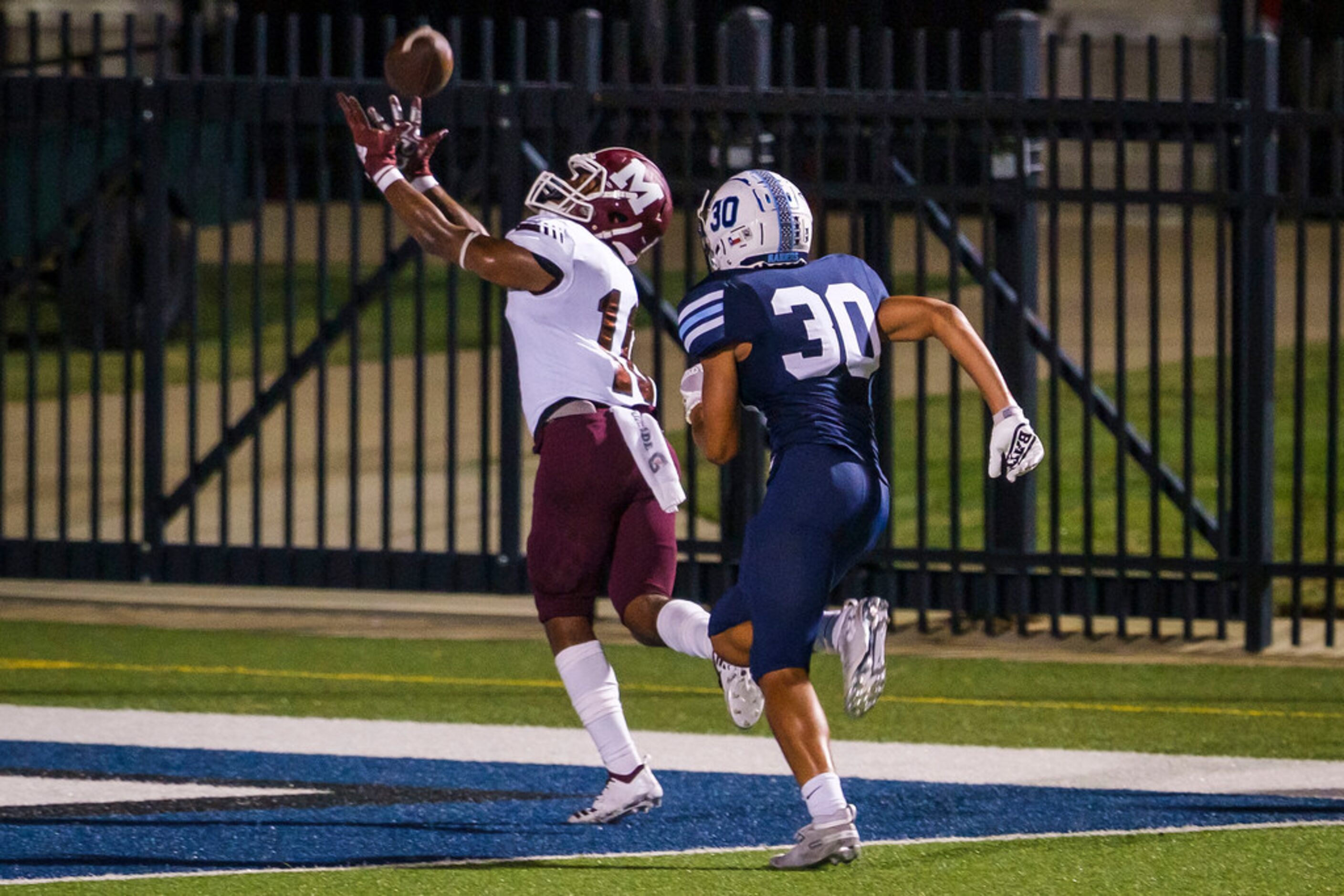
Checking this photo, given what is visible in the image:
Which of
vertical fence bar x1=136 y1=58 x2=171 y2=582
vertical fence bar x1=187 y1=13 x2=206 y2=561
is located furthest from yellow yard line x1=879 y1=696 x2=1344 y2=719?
vertical fence bar x1=136 y1=58 x2=171 y2=582

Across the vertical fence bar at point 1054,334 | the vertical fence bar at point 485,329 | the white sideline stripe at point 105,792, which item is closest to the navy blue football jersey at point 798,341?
the white sideline stripe at point 105,792

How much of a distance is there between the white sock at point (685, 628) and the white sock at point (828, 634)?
0.36 meters

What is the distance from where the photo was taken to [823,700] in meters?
8.25

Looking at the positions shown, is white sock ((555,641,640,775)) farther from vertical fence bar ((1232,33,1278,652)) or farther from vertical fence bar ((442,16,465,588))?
vertical fence bar ((1232,33,1278,652))

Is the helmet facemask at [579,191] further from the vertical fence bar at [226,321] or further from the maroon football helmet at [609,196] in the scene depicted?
the vertical fence bar at [226,321]

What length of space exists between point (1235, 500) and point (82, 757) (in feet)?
15.4

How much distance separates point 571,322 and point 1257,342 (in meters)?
3.88

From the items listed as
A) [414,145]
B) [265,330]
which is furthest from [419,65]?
[265,330]

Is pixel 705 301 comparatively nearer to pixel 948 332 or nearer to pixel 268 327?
pixel 948 332

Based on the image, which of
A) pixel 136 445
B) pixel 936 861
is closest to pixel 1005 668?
pixel 936 861

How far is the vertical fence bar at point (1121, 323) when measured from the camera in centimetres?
887

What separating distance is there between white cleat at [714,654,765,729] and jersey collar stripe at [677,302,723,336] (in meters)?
0.88

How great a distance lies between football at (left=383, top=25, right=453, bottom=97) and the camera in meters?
7.38

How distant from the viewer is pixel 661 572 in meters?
6.27
